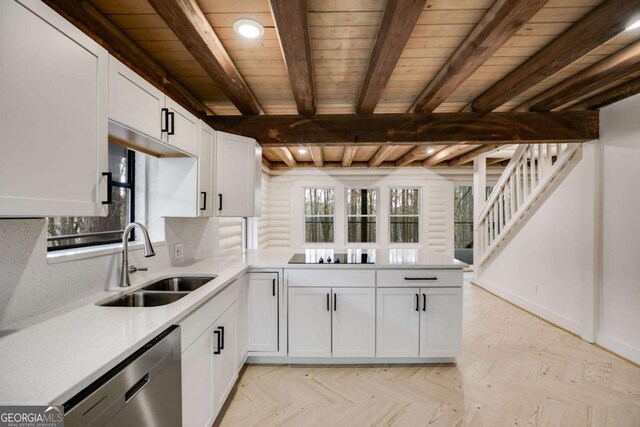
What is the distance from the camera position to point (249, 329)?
2.60m

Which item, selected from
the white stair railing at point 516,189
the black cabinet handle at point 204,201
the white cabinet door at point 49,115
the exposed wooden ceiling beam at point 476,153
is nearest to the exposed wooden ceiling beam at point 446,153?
the exposed wooden ceiling beam at point 476,153

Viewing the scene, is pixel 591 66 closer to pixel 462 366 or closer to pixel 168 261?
pixel 462 366

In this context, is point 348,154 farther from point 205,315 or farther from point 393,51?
point 205,315

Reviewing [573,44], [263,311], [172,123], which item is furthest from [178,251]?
[573,44]

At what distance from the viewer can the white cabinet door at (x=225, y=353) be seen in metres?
1.84

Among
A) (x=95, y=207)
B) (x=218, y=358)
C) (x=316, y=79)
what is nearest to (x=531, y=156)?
(x=316, y=79)

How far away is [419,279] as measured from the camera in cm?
257

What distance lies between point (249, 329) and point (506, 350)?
2.58 m

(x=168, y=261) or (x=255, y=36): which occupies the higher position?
(x=255, y=36)

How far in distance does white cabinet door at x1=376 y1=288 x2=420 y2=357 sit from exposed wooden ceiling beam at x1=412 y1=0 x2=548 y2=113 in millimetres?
1743

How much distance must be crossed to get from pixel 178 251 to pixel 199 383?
130cm

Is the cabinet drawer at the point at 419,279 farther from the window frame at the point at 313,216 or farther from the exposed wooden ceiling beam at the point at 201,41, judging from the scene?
the window frame at the point at 313,216

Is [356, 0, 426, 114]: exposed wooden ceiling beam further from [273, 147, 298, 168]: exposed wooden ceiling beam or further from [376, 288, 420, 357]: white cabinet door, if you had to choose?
[273, 147, 298, 168]: exposed wooden ceiling beam

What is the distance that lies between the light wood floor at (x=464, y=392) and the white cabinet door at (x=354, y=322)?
0.19 m
